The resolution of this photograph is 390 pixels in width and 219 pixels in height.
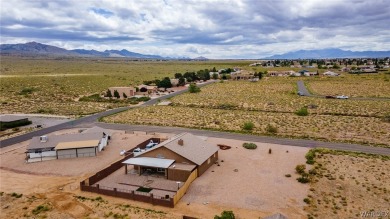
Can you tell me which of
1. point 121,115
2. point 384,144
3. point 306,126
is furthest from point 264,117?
point 121,115

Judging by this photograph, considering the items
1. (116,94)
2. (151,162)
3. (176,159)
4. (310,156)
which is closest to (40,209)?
(151,162)

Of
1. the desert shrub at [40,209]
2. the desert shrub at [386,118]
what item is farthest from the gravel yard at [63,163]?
the desert shrub at [386,118]

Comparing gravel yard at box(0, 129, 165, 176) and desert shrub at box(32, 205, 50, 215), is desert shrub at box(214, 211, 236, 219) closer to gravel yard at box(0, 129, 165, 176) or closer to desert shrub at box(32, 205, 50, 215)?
desert shrub at box(32, 205, 50, 215)

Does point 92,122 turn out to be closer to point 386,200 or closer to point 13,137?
point 13,137

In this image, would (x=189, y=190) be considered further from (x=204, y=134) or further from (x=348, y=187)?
(x=204, y=134)

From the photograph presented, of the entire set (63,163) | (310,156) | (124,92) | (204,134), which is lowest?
(63,163)

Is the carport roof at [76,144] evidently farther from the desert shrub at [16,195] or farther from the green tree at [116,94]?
the green tree at [116,94]
